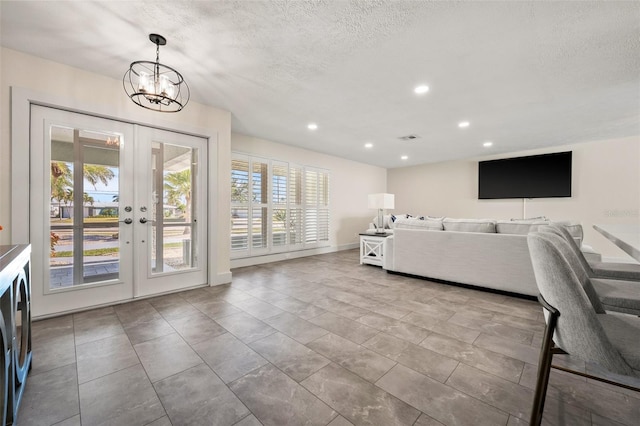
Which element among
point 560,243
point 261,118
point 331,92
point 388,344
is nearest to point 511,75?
point 331,92

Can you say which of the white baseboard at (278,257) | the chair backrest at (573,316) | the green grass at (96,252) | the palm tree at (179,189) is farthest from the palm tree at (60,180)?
the chair backrest at (573,316)

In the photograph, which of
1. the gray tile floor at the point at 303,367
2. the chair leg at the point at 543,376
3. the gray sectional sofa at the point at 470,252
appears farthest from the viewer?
the gray sectional sofa at the point at 470,252

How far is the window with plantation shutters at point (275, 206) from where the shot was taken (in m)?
4.81

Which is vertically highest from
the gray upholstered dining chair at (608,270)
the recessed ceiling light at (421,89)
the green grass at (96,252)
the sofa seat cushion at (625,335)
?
the recessed ceiling light at (421,89)

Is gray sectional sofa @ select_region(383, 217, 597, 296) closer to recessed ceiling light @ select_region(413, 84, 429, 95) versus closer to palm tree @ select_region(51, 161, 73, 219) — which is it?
recessed ceiling light @ select_region(413, 84, 429, 95)

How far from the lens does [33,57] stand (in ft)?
7.77

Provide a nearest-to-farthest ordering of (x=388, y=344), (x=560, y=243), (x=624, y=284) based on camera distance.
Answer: (x=560, y=243), (x=624, y=284), (x=388, y=344)

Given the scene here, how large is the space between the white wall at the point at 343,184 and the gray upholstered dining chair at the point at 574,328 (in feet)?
15.6

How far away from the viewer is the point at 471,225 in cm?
348

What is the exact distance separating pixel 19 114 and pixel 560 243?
430 centimetres

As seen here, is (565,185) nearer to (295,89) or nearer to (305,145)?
(305,145)

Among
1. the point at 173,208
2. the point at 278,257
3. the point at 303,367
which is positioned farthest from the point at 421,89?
the point at 278,257

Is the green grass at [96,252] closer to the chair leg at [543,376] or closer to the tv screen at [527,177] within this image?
the chair leg at [543,376]

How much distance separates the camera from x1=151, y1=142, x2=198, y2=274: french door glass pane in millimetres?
3137
